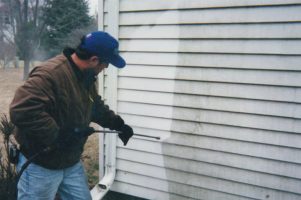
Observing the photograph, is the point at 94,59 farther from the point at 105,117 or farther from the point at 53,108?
the point at 105,117

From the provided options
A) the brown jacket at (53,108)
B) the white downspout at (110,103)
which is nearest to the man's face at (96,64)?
the brown jacket at (53,108)

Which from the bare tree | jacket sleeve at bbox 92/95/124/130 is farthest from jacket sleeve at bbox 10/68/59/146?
the bare tree

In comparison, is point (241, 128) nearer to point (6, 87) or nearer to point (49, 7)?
point (6, 87)

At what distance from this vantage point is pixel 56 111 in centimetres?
266

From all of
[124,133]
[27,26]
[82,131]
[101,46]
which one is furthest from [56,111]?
[27,26]

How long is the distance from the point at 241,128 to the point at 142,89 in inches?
48.6

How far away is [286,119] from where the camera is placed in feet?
11.0

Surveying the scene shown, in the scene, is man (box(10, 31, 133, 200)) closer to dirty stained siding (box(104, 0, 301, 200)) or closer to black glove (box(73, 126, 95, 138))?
black glove (box(73, 126, 95, 138))

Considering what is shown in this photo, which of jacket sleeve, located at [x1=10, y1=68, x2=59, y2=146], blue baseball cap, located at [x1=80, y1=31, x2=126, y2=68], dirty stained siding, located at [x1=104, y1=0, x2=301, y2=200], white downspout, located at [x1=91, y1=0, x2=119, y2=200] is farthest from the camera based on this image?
white downspout, located at [x1=91, y1=0, x2=119, y2=200]

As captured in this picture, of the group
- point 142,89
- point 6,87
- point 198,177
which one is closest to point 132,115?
point 142,89

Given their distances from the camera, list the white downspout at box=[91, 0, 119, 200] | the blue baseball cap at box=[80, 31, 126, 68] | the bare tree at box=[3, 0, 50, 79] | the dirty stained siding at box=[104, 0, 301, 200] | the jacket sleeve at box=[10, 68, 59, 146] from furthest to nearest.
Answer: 1. the bare tree at box=[3, 0, 50, 79]
2. the white downspout at box=[91, 0, 119, 200]
3. the dirty stained siding at box=[104, 0, 301, 200]
4. the blue baseball cap at box=[80, 31, 126, 68]
5. the jacket sleeve at box=[10, 68, 59, 146]

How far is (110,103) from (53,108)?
5.47 ft

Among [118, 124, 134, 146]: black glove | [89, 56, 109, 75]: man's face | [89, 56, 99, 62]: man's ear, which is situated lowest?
[118, 124, 134, 146]: black glove

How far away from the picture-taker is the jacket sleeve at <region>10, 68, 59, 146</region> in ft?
7.86
